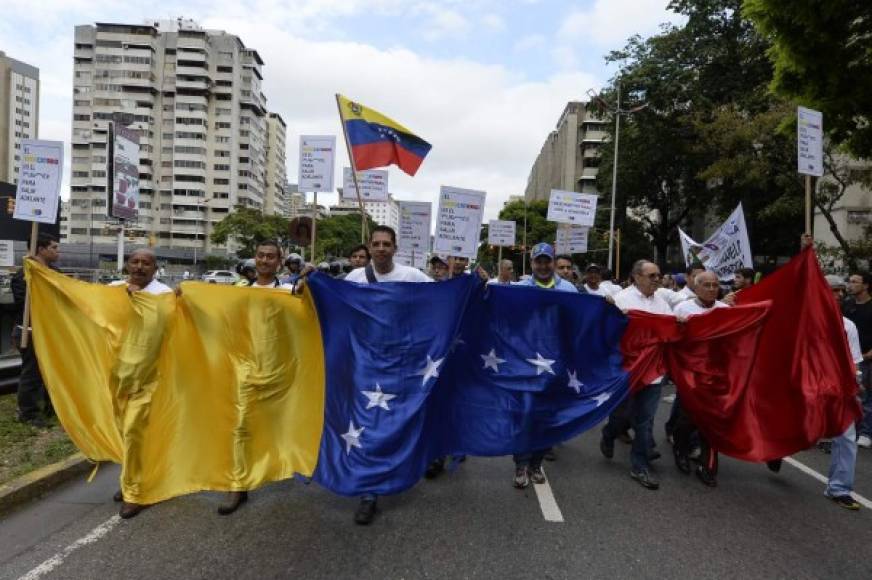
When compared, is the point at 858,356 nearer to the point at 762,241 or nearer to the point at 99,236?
the point at 762,241

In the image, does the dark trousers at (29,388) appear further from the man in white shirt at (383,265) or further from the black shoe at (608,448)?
the black shoe at (608,448)

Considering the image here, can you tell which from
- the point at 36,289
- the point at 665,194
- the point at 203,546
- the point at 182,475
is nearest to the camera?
the point at 203,546

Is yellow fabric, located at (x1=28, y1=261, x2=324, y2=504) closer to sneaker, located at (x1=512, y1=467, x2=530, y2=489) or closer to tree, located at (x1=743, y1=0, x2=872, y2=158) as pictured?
sneaker, located at (x1=512, y1=467, x2=530, y2=489)

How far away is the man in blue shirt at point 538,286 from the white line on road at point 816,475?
2.49 m

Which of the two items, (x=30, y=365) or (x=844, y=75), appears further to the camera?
(x=844, y=75)

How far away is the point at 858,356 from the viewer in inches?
217

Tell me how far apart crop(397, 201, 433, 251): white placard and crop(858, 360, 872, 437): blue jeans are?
635 cm

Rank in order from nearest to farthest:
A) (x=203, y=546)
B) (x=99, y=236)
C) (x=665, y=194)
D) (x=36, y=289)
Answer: (x=203, y=546), (x=36, y=289), (x=665, y=194), (x=99, y=236)

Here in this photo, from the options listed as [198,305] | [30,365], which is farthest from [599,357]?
[30,365]

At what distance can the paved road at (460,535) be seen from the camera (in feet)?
11.2

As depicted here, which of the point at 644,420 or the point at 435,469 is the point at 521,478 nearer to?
the point at 435,469

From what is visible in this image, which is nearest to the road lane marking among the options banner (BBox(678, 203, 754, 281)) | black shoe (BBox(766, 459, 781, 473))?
black shoe (BBox(766, 459, 781, 473))

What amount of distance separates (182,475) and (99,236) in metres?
96.8

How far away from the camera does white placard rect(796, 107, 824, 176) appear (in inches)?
227
